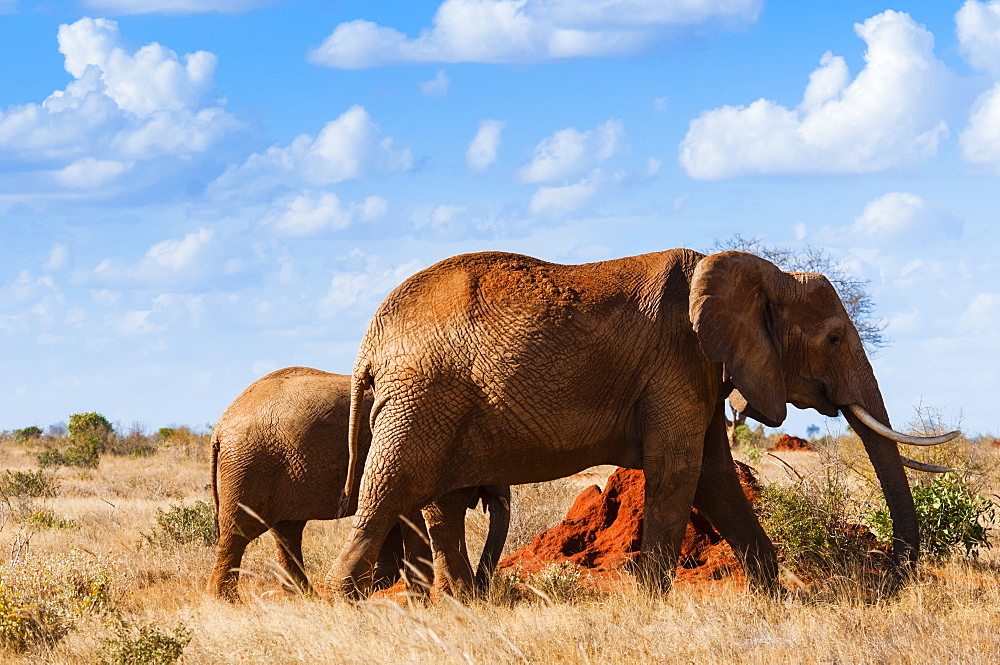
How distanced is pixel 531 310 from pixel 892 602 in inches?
133

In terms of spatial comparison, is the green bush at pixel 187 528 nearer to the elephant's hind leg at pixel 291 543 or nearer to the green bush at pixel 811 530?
the elephant's hind leg at pixel 291 543

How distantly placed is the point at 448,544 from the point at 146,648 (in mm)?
3177

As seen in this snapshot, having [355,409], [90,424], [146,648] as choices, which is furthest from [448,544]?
[90,424]

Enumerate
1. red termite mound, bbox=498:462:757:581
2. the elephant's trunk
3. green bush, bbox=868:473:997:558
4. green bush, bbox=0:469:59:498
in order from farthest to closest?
1. green bush, bbox=0:469:59:498
2. green bush, bbox=868:473:997:558
3. red termite mound, bbox=498:462:757:581
4. the elephant's trunk

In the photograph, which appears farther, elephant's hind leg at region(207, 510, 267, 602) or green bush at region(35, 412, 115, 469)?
green bush at region(35, 412, 115, 469)

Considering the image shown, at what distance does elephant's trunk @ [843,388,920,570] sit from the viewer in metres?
9.23

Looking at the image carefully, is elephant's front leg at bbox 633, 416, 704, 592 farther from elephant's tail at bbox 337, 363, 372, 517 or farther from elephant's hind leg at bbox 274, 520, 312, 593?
elephant's hind leg at bbox 274, 520, 312, 593

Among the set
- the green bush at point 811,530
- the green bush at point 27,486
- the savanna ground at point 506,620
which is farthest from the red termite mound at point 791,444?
the green bush at point 811,530

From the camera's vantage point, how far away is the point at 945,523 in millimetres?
11141

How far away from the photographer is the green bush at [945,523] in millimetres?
11008

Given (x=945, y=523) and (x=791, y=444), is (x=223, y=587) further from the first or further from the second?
(x=791, y=444)

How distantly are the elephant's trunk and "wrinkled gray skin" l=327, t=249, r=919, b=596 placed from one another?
13 mm

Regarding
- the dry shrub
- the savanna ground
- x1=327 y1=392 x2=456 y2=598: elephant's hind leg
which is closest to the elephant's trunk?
the savanna ground

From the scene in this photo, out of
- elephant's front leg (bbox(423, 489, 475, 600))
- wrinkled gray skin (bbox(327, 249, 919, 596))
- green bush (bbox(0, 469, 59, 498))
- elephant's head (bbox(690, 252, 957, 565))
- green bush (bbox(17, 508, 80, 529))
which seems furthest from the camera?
green bush (bbox(0, 469, 59, 498))
